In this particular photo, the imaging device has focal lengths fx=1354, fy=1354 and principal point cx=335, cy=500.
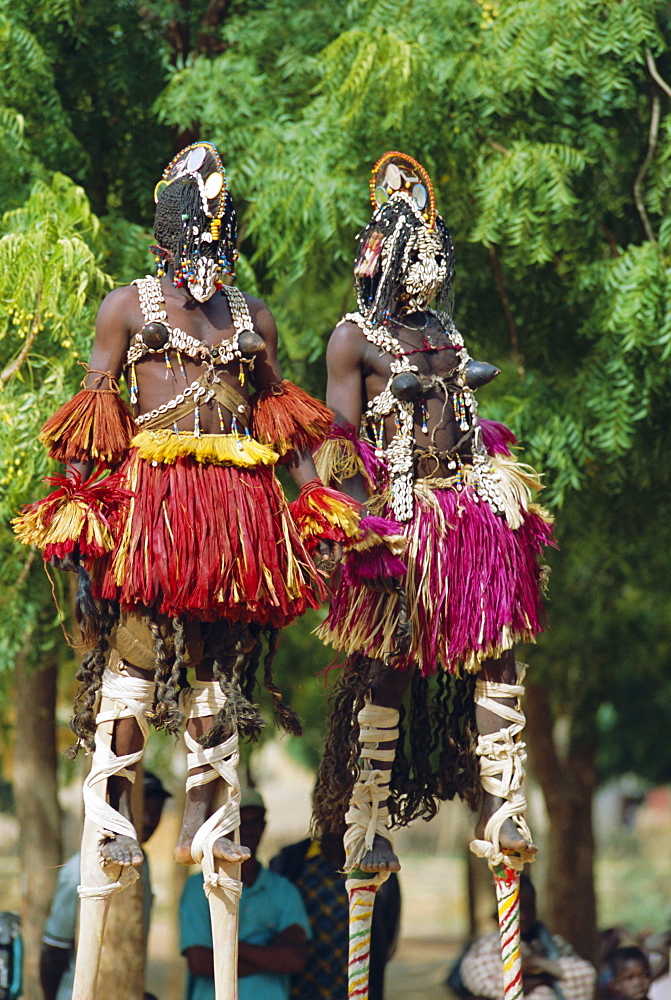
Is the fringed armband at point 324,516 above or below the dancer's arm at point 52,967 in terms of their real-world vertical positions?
above

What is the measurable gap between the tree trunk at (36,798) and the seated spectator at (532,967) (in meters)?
2.39

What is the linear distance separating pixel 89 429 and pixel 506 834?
1.82m

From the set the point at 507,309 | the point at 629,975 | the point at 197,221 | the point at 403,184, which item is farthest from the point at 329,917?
the point at 197,221

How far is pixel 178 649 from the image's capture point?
385 cm

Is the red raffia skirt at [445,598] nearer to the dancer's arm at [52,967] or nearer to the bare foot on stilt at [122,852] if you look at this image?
the bare foot on stilt at [122,852]

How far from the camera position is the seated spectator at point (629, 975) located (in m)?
7.00

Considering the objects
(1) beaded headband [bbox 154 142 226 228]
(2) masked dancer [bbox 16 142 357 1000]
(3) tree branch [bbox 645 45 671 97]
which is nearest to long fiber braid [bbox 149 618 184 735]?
(2) masked dancer [bbox 16 142 357 1000]

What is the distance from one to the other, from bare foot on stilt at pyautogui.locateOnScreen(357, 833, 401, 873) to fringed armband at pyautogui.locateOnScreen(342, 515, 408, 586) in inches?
37.9

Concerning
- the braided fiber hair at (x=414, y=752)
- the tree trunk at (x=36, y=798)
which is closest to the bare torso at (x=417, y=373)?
the braided fiber hair at (x=414, y=752)

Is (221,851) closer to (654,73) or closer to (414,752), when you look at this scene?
(414,752)

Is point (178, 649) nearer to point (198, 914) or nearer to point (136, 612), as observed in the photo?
point (136, 612)

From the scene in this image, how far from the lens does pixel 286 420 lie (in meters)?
4.09

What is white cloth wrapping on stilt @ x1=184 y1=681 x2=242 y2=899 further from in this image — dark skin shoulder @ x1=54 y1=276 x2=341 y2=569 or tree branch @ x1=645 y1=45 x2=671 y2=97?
tree branch @ x1=645 y1=45 x2=671 y2=97

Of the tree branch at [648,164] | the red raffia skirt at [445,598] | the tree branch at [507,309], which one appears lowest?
the red raffia skirt at [445,598]
